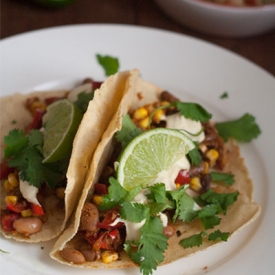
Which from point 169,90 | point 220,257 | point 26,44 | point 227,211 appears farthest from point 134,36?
point 220,257

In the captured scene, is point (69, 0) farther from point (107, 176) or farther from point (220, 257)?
point (220, 257)

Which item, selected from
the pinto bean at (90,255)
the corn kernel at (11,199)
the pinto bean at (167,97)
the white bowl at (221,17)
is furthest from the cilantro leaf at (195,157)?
the white bowl at (221,17)

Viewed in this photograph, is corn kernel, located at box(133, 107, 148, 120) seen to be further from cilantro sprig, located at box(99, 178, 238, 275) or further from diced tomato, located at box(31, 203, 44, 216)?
diced tomato, located at box(31, 203, 44, 216)

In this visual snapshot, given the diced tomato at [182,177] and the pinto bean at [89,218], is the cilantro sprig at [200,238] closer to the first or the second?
the diced tomato at [182,177]

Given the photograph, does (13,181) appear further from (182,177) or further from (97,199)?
(182,177)

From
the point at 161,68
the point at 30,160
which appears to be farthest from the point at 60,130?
the point at 161,68

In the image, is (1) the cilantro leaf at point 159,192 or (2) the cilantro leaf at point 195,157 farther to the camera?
(2) the cilantro leaf at point 195,157

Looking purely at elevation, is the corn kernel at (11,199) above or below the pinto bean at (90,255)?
above
